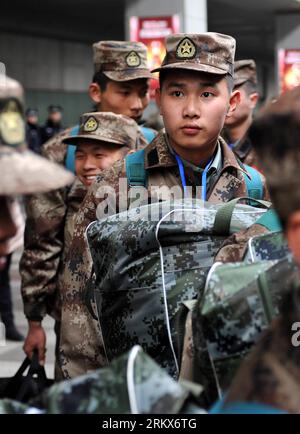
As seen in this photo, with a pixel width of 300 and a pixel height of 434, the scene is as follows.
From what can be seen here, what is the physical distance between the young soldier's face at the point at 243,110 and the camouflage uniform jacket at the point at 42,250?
6.10 ft

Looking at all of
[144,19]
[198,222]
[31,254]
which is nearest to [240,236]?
[198,222]

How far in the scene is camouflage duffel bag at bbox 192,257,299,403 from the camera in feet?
6.19

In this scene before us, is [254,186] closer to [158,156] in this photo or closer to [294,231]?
[158,156]

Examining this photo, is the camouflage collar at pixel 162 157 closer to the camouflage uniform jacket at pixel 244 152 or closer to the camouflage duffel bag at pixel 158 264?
the camouflage duffel bag at pixel 158 264

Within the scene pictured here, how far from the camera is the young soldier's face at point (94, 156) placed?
15.0ft

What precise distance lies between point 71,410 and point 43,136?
18.0 meters

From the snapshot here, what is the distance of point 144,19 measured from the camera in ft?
52.3

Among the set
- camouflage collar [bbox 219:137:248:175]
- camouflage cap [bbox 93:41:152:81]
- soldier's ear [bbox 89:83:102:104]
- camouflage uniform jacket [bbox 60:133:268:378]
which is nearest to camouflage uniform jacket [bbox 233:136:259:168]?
camouflage cap [bbox 93:41:152:81]

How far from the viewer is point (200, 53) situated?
336 cm

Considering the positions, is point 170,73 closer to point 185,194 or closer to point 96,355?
point 185,194

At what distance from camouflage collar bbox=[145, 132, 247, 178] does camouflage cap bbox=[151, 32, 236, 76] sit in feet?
0.93

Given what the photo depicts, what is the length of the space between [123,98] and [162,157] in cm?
211

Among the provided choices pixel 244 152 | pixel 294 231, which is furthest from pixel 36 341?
pixel 294 231

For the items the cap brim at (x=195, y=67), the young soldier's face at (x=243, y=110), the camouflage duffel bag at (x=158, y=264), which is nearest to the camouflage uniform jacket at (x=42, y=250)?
the cap brim at (x=195, y=67)
